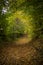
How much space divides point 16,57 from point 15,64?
41.4 inches

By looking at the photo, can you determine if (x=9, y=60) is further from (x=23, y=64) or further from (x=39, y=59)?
(x=39, y=59)

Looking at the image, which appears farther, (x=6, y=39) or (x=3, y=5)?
(x=6, y=39)

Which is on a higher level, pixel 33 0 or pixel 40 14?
pixel 33 0

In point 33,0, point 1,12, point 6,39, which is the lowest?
point 6,39

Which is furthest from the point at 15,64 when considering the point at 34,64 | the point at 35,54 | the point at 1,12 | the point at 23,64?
the point at 1,12

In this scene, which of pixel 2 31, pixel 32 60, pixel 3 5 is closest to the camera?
pixel 32 60

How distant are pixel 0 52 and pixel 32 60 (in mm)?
2304

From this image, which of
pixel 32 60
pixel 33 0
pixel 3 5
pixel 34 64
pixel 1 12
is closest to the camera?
pixel 33 0

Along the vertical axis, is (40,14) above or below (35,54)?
above

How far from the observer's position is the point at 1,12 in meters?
10.5

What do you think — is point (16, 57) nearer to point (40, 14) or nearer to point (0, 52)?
point (0, 52)

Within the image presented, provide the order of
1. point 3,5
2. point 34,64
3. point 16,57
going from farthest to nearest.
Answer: point 3,5 < point 16,57 < point 34,64

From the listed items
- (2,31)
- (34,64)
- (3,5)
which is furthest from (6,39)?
(34,64)

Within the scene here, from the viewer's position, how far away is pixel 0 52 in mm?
9328
